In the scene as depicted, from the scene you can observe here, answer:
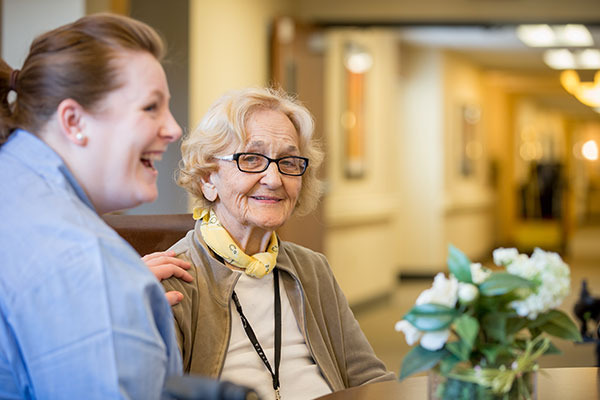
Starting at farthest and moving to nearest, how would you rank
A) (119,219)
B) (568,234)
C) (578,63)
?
1. (568,234)
2. (578,63)
3. (119,219)

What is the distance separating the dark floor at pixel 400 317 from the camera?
344 cm

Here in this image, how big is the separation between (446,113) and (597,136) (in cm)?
2805

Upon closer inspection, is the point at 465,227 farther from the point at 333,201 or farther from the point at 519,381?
the point at 519,381

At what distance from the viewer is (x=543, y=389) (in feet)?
6.11

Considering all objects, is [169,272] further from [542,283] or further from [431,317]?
[542,283]

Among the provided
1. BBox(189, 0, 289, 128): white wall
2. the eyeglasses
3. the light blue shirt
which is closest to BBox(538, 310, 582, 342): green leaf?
the light blue shirt

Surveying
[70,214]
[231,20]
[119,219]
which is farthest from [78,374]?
[231,20]

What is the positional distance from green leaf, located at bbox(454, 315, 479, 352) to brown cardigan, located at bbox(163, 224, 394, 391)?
32.9 inches

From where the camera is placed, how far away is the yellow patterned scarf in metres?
2.25

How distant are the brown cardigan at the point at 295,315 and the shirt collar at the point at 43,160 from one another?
26.2 inches

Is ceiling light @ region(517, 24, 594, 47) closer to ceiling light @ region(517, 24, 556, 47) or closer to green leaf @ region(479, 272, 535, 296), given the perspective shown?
ceiling light @ region(517, 24, 556, 47)

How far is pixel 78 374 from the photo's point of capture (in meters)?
1.30

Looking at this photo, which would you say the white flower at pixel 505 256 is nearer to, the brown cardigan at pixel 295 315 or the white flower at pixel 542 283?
the white flower at pixel 542 283

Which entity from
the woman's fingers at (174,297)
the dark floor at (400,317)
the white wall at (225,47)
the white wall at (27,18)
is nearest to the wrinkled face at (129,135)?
the woman's fingers at (174,297)
